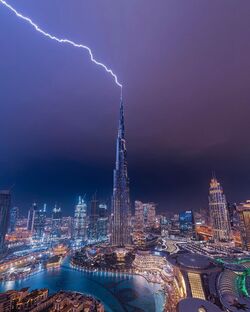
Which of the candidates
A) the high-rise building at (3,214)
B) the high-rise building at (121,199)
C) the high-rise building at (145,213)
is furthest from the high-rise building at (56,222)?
the high-rise building at (145,213)

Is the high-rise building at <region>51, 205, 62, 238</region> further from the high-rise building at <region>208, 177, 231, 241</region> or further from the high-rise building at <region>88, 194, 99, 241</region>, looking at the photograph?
the high-rise building at <region>208, 177, 231, 241</region>

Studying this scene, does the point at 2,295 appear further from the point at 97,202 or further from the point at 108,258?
the point at 97,202

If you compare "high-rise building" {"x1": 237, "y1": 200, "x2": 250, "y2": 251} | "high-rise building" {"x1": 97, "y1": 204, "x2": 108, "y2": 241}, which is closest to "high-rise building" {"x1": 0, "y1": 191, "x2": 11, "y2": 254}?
"high-rise building" {"x1": 97, "y1": 204, "x2": 108, "y2": 241}

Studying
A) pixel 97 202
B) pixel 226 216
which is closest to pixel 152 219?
pixel 97 202

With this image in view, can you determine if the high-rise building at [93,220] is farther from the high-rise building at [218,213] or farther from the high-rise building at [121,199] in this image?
the high-rise building at [218,213]

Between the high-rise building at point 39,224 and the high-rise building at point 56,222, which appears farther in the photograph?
the high-rise building at point 56,222
